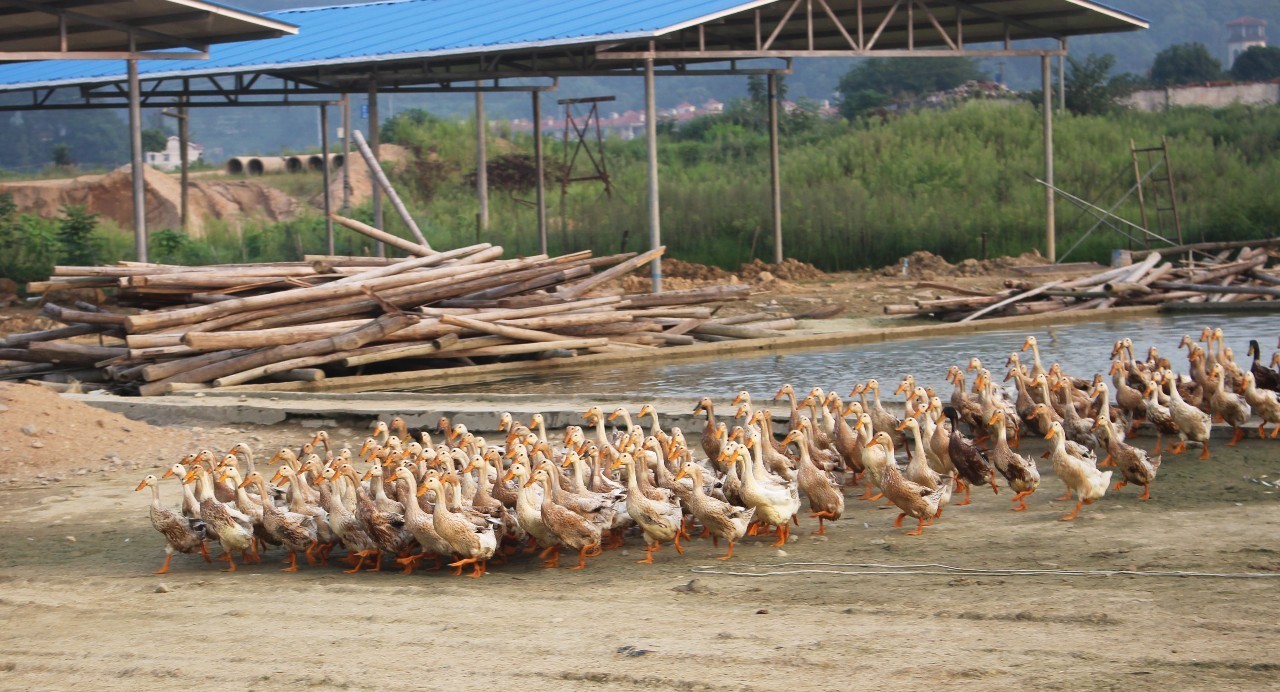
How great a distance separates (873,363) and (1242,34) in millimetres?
124974

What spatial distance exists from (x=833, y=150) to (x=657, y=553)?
3097cm

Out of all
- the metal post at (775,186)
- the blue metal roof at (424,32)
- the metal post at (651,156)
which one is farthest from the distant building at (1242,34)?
the metal post at (651,156)

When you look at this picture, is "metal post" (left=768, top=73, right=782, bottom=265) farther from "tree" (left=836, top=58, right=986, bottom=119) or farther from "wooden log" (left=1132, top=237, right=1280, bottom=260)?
"tree" (left=836, top=58, right=986, bottom=119)

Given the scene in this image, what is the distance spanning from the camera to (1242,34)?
421 feet

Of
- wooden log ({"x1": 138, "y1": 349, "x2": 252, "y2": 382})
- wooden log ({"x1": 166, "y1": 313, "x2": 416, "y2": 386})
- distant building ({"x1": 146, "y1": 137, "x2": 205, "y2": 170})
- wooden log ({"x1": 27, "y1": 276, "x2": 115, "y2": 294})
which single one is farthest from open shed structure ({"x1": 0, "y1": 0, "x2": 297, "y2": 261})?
distant building ({"x1": 146, "y1": 137, "x2": 205, "y2": 170})

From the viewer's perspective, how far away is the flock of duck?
8820 millimetres

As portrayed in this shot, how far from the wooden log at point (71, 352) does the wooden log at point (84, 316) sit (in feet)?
0.92

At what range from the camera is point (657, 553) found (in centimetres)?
902

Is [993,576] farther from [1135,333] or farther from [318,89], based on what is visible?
[318,89]

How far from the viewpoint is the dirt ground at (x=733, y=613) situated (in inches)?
245

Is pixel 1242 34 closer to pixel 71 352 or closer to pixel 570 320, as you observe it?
pixel 570 320

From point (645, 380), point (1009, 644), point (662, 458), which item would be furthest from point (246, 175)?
point (1009, 644)

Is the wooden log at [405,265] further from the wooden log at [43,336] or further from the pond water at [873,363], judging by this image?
the wooden log at [43,336]

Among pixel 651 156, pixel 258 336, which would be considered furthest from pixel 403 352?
pixel 651 156
